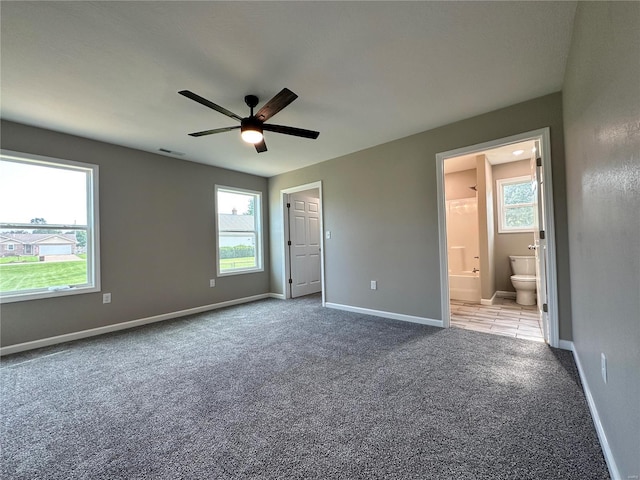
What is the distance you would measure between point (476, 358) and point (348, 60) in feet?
8.96

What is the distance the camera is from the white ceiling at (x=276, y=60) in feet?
5.49

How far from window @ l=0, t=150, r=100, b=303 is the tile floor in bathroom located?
4.71m

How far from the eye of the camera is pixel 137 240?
12.7 feet

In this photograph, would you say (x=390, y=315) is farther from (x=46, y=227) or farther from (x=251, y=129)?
(x=46, y=227)

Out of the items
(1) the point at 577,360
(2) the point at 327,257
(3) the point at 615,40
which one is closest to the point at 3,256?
(2) the point at 327,257

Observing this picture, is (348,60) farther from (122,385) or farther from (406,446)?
(122,385)

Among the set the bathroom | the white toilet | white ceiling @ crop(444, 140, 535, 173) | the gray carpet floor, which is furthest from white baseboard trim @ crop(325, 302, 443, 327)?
white ceiling @ crop(444, 140, 535, 173)

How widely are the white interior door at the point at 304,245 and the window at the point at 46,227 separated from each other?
3081 mm

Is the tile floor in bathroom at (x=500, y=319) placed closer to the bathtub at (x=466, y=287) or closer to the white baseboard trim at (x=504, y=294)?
the bathtub at (x=466, y=287)

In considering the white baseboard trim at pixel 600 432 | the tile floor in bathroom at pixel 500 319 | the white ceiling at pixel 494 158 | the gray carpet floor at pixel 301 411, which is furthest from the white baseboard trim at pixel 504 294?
the white baseboard trim at pixel 600 432

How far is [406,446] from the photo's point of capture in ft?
4.77

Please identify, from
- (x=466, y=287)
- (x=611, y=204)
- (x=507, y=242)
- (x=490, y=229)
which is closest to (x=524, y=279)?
(x=466, y=287)

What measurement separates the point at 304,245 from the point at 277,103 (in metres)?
3.85

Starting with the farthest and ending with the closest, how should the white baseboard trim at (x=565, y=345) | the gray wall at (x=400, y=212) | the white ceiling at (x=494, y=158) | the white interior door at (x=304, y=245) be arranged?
the white interior door at (x=304, y=245) < the white ceiling at (x=494, y=158) < the gray wall at (x=400, y=212) < the white baseboard trim at (x=565, y=345)
